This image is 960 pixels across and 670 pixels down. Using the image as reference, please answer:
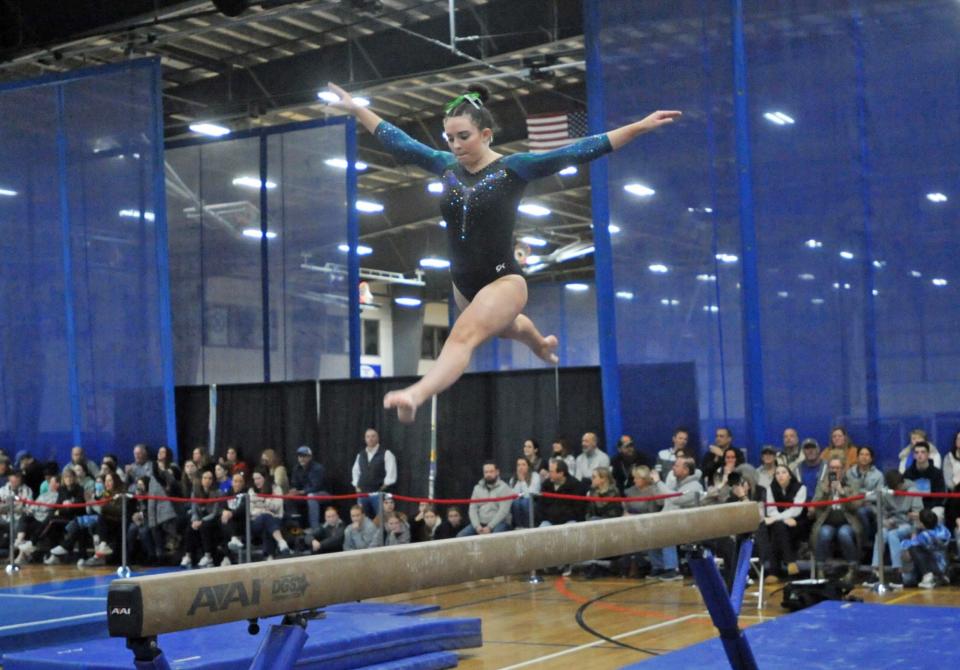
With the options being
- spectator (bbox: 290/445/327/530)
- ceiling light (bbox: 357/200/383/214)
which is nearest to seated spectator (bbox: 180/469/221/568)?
spectator (bbox: 290/445/327/530)

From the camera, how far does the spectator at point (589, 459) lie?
11523 mm

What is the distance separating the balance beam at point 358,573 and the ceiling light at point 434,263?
21.0 metres

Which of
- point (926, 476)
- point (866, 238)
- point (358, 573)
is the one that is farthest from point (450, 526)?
point (358, 573)

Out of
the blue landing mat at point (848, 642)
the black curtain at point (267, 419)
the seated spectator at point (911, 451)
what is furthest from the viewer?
the black curtain at point (267, 419)

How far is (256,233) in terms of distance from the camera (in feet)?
51.8

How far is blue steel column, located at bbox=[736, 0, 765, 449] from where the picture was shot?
1148cm

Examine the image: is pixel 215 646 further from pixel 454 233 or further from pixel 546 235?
pixel 546 235

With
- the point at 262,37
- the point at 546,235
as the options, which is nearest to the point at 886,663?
the point at 262,37

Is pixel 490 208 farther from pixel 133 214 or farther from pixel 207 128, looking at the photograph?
pixel 207 128

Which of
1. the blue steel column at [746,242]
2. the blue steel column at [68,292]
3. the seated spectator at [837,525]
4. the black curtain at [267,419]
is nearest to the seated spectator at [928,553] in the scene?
the seated spectator at [837,525]

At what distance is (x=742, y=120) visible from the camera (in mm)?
11570

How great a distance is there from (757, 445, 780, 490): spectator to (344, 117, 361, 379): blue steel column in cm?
615

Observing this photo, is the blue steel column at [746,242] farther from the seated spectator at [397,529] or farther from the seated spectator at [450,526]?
the seated spectator at [397,529]

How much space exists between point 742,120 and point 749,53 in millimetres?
656
